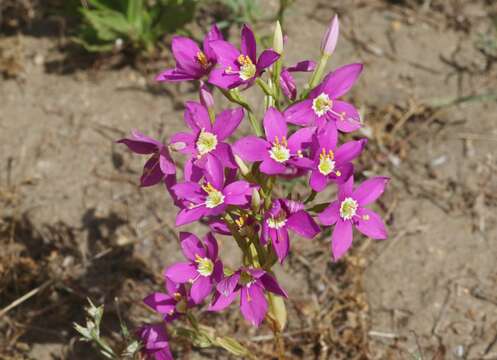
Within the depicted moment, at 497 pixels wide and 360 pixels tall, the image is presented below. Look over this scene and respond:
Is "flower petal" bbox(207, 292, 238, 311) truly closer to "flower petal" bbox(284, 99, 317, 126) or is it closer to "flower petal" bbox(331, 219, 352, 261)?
"flower petal" bbox(331, 219, 352, 261)

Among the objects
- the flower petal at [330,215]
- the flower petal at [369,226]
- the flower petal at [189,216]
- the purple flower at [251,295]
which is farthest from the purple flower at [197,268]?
the flower petal at [369,226]

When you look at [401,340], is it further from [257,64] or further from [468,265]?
[257,64]

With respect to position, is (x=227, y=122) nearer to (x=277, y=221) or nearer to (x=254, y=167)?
(x=254, y=167)

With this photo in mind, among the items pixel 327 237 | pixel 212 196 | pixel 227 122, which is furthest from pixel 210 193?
pixel 327 237

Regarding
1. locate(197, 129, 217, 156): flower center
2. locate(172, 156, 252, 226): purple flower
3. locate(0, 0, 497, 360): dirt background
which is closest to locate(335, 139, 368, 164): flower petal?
locate(172, 156, 252, 226): purple flower

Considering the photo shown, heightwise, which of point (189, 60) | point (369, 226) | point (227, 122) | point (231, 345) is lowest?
point (231, 345)

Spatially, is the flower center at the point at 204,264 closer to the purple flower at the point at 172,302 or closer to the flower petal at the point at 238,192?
the purple flower at the point at 172,302
